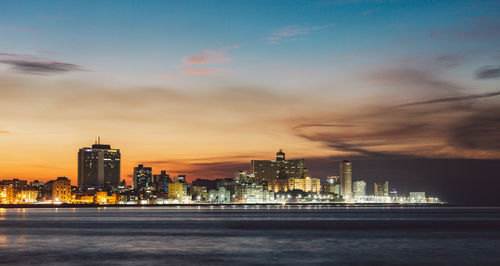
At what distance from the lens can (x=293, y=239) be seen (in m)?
79.3

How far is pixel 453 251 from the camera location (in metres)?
63.6

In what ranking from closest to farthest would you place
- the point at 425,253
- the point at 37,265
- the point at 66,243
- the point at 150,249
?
the point at 37,265 → the point at 425,253 → the point at 150,249 → the point at 66,243

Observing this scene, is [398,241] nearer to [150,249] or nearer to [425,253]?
[425,253]

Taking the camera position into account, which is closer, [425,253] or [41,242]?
[425,253]

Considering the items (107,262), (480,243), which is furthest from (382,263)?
(480,243)

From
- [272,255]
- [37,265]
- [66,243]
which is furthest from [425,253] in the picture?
[66,243]

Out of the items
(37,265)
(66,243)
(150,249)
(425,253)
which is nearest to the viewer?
(37,265)

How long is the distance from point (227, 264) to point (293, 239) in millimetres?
29012

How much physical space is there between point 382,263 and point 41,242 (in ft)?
143

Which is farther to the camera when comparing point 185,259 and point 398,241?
point 398,241

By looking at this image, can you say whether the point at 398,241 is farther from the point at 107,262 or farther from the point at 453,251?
the point at 107,262

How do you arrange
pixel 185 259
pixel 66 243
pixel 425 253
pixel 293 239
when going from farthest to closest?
1. pixel 293 239
2. pixel 66 243
3. pixel 425 253
4. pixel 185 259

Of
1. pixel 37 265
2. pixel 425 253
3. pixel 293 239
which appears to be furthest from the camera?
pixel 293 239

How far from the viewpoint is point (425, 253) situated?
60938mm
